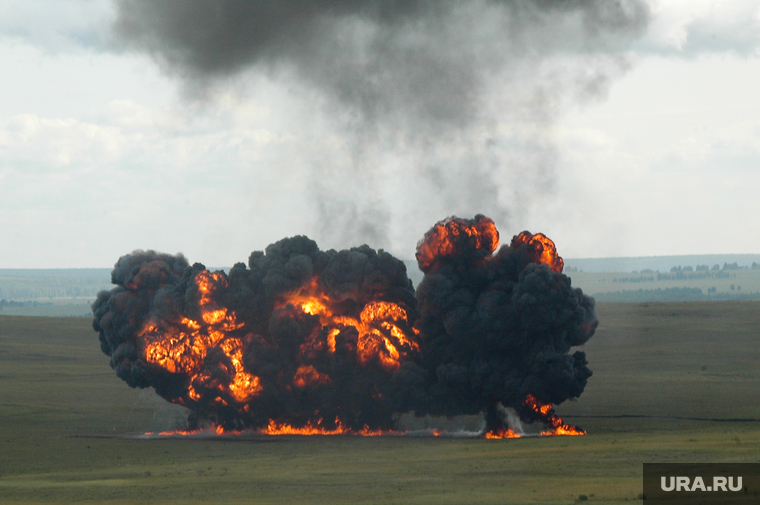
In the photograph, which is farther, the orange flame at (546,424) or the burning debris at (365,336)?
the orange flame at (546,424)

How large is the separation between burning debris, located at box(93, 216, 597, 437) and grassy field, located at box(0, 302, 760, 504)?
169 inches

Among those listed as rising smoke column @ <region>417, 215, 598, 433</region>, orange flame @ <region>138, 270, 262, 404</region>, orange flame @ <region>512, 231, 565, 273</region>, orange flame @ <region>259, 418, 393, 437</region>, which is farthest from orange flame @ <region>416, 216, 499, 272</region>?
orange flame @ <region>138, 270, 262, 404</region>

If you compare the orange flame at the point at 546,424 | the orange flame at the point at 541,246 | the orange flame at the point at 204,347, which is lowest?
the orange flame at the point at 546,424

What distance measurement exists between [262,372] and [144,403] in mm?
37152

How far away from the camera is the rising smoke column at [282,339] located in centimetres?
9225

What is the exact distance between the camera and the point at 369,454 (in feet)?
258

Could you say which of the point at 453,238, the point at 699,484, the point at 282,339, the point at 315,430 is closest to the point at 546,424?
the point at 453,238

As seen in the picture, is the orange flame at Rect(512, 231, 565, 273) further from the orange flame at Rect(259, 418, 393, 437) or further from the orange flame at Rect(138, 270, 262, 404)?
the orange flame at Rect(138, 270, 262, 404)

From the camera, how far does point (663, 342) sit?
18588cm

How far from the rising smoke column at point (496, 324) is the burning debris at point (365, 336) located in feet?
0.41

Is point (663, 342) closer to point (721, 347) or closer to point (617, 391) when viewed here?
point (721, 347)

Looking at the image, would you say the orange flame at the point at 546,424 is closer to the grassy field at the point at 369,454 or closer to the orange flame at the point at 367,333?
the grassy field at the point at 369,454

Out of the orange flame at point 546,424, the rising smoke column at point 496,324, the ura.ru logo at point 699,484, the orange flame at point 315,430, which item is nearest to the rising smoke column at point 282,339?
the orange flame at point 315,430

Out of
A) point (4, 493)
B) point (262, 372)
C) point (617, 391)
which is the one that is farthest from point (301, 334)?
point (617, 391)
